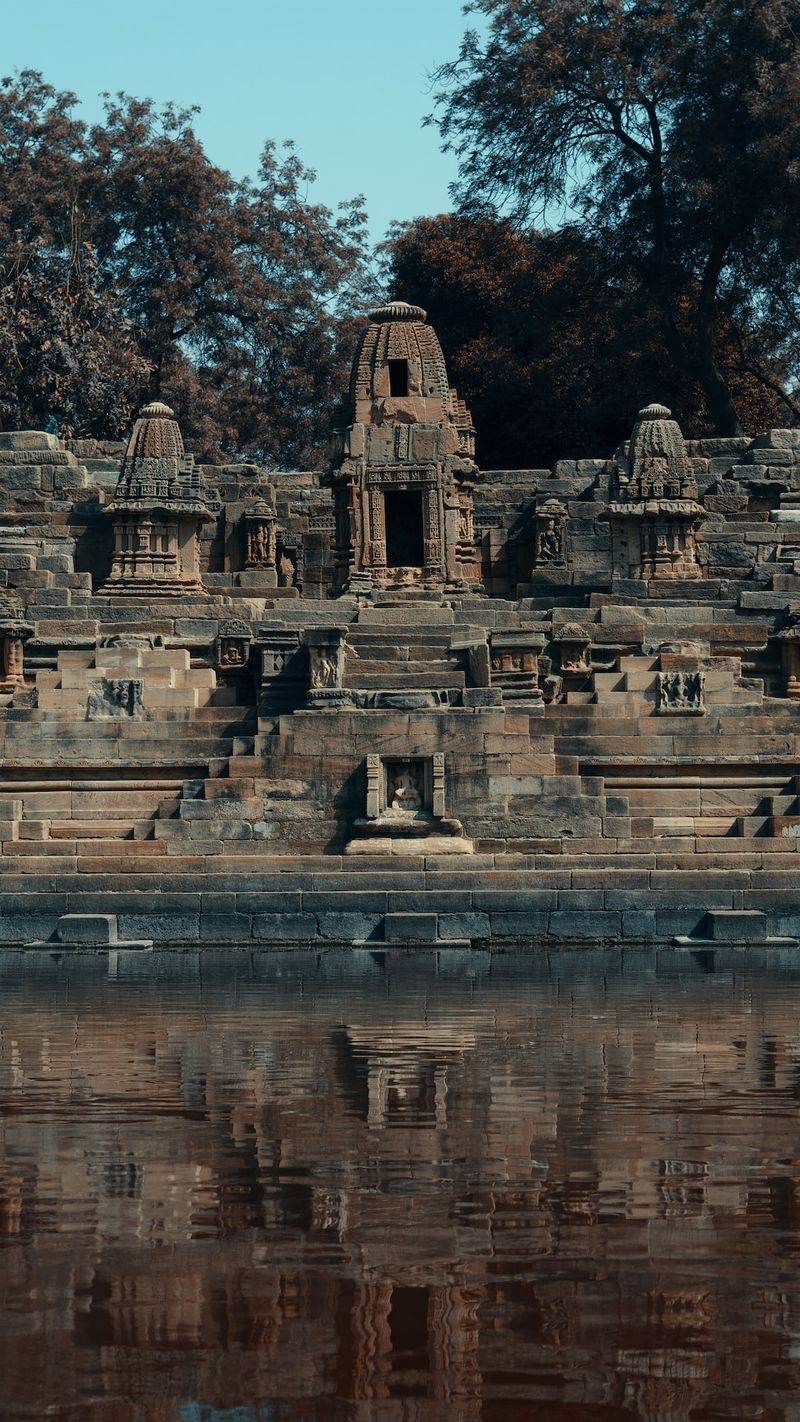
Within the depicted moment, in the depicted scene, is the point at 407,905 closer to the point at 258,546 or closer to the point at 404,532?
the point at 404,532

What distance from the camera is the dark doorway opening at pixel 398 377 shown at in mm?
38531

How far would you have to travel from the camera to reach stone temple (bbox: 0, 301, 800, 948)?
22984 millimetres

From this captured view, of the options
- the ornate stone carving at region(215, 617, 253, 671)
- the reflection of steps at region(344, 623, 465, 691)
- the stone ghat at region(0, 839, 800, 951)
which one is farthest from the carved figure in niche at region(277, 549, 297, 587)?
the stone ghat at region(0, 839, 800, 951)

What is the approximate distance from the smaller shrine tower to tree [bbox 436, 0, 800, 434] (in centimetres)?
1545

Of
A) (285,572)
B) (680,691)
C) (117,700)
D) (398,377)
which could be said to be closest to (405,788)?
(680,691)

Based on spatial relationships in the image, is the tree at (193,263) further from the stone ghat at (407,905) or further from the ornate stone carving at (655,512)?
the stone ghat at (407,905)

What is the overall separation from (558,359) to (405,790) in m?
25.3

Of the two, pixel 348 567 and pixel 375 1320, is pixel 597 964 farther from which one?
pixel 348 567

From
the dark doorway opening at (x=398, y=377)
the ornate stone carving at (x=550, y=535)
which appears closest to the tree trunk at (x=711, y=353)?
the ornate stone carving at (x=550, y=535)

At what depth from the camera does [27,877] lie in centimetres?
2377

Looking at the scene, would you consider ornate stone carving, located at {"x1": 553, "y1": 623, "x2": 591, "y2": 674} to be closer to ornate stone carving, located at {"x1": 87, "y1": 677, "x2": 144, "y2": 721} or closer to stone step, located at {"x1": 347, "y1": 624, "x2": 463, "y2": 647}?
stone step, located at {"x1": 347, "y1": 624, "x2": 463, "y2": 647}

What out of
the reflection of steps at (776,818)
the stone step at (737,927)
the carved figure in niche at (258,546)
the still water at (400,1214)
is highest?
the carved figure in niche at (258,546)

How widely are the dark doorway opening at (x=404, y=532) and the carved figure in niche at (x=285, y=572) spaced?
209 centimetres

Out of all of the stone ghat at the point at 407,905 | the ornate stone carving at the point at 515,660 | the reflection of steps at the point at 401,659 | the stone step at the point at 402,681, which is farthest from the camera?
the reflection of steps at the point at 401,659
